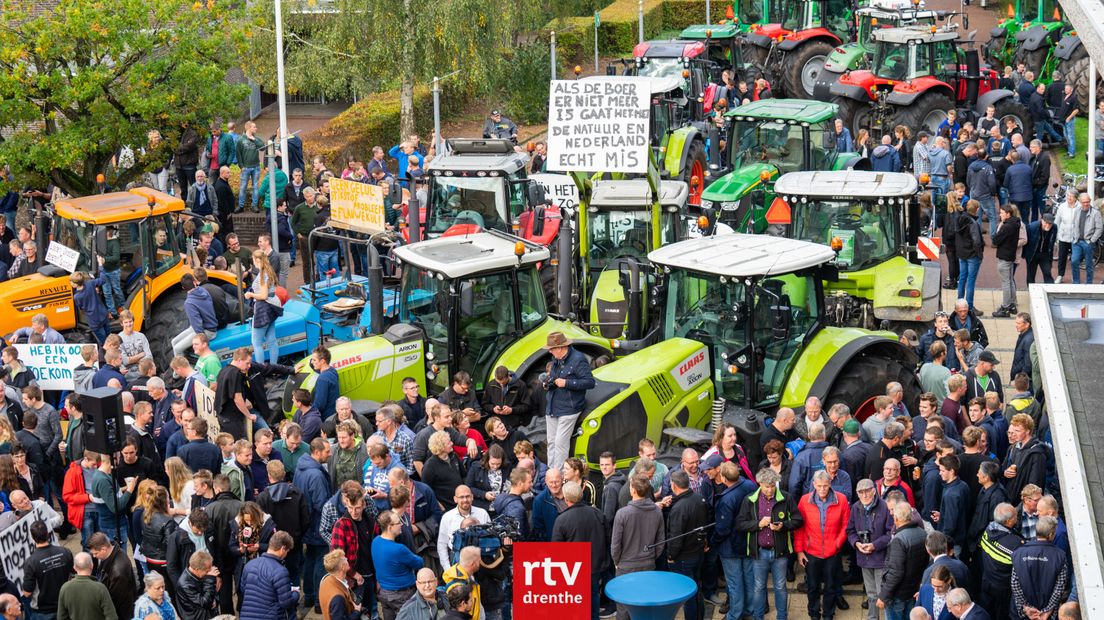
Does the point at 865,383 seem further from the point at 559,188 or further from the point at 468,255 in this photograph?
the point at 559,188

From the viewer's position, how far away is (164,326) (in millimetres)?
16734

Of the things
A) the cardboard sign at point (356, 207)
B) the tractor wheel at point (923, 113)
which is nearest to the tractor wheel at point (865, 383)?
the cardboard sign at point (356, 207)

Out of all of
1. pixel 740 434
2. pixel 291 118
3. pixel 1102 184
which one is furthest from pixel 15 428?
pixel 291 118

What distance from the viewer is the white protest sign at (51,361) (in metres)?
15.0

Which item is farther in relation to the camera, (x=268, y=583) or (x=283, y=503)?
(x=283, y=503)

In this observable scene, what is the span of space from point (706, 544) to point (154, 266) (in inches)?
311

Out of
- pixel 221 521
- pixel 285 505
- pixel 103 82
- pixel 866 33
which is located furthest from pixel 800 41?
pixel 221 521

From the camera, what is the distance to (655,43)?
2880 cm

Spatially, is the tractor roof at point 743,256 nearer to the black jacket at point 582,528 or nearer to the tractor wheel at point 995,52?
the black jacket at point 582,528

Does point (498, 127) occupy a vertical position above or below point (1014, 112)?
below

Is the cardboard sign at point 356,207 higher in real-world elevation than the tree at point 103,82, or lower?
lower

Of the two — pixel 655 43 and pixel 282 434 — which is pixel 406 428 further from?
pixel 655 43

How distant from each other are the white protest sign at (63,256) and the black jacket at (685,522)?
8208 millimetres

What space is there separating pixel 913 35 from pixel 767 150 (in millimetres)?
5903
